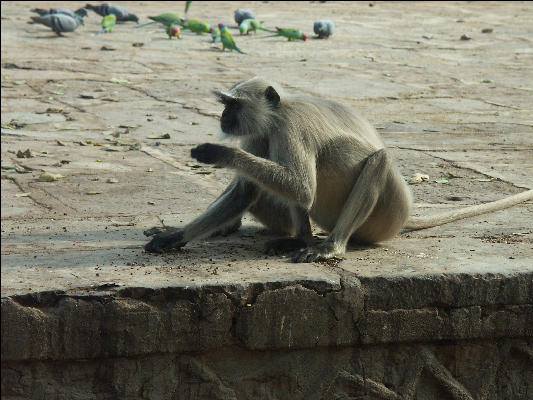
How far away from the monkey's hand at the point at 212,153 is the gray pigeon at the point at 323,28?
353 inches

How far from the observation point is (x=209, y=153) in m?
4.07

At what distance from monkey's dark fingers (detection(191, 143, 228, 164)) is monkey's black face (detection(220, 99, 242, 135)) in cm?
25

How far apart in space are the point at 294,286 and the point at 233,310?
0.88 ft

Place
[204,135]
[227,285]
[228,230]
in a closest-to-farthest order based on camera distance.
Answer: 1. [227,285]
2. [228,230]
3. [204,135]

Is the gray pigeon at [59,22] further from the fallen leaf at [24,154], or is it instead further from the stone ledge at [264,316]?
the stone ledge at [264,316]

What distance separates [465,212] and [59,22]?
332 inches

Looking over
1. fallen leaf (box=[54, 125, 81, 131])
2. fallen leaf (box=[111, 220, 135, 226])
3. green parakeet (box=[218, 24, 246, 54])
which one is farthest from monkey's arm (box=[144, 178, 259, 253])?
green parakeet (box=[218, 24, 246, 54])

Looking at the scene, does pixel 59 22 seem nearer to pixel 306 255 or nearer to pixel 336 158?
pixel 336 158

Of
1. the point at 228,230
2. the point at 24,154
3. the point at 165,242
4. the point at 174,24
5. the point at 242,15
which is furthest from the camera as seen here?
the point at 242,15

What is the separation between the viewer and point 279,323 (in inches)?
147

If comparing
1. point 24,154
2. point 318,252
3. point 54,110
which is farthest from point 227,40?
point 318,252

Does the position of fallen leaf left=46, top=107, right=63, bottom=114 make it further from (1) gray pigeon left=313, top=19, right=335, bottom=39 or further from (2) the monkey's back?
(1) gray pigeon left=313, top=19, right=335, bottom=39

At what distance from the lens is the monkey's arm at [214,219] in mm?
4223

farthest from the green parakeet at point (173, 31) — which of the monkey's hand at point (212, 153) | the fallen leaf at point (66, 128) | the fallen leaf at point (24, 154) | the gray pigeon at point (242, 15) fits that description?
the monkey's hand at point (212, 153)
